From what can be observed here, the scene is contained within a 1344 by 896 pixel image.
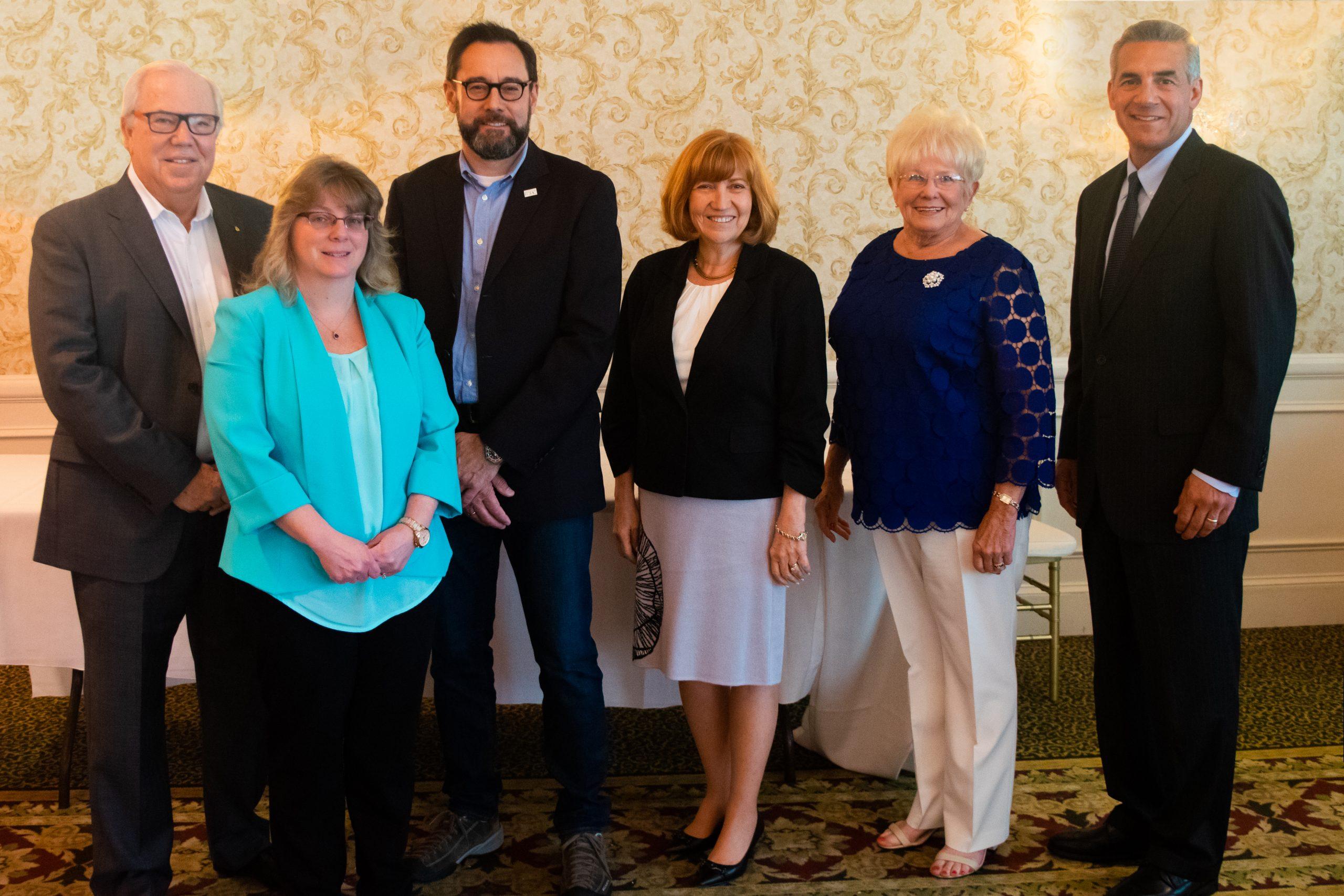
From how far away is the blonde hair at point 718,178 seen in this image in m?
2.07

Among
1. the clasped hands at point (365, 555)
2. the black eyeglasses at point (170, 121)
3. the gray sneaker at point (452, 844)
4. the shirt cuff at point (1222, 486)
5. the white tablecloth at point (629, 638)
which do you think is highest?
the black eyeglasses at point (170, 121)

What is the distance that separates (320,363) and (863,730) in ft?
5.57

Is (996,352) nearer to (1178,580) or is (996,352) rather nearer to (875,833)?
(1178,580)

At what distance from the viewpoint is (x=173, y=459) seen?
1892 mm

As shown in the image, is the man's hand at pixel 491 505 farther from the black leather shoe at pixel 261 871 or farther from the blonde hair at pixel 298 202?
the black leather shoe at pixel 261 871

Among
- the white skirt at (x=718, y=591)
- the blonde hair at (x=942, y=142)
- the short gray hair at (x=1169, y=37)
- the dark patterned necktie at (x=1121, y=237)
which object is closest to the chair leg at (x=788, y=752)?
the white skirt at (x=718, y=591)

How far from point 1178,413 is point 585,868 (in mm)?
1523

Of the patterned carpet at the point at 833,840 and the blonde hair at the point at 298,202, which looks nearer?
the blonde hair at the point at 298,202

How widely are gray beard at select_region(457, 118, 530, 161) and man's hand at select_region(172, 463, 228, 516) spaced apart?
0.81m

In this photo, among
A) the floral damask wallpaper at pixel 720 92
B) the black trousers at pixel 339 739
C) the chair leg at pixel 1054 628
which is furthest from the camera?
the floral damask wallpaper at pixel 720 92

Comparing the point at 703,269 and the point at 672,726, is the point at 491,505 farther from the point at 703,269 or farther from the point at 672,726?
the point at 672,726

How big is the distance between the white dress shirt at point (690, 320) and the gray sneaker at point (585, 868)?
3.28 feet

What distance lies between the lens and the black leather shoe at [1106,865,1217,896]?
209 centimetres

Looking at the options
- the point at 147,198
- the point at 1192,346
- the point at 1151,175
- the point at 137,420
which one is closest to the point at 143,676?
the point at 137,420
